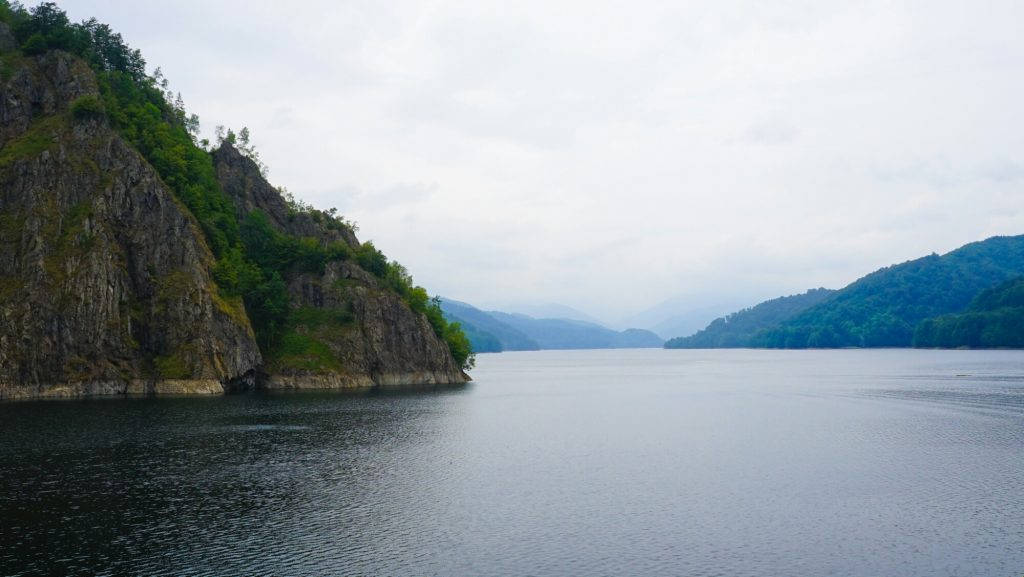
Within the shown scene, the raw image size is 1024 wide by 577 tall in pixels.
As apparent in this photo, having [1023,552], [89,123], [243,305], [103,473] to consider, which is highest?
[89,123]

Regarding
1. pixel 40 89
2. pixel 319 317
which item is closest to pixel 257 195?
pixel 319 317

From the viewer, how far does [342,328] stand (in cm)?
16125

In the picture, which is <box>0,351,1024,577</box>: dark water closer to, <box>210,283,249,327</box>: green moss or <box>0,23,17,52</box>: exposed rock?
<box>210,283,249,327</box>: green moss

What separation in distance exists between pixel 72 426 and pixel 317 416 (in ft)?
101

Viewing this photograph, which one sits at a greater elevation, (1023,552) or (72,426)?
(72,426)

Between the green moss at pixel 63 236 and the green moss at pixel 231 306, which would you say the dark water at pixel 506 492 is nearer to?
the green moss at pixel 63 236

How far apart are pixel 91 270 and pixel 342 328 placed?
175 ft

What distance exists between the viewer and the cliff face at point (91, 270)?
119312 mm

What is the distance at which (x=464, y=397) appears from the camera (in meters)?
141

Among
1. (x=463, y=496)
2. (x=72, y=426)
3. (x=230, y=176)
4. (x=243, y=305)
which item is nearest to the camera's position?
(x=463, y=496)

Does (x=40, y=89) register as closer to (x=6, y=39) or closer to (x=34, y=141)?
(x=34, y=141)

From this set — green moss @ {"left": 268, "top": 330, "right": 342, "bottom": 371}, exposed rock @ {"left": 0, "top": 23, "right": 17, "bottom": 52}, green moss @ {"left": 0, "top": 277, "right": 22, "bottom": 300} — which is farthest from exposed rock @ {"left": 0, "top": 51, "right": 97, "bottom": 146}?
green moss @ {"left": 268, "top": 330, "right": 342, "bottom": 371}

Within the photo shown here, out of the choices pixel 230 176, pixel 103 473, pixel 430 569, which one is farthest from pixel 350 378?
pixel 430 569

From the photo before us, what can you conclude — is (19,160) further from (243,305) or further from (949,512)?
(949,512)
